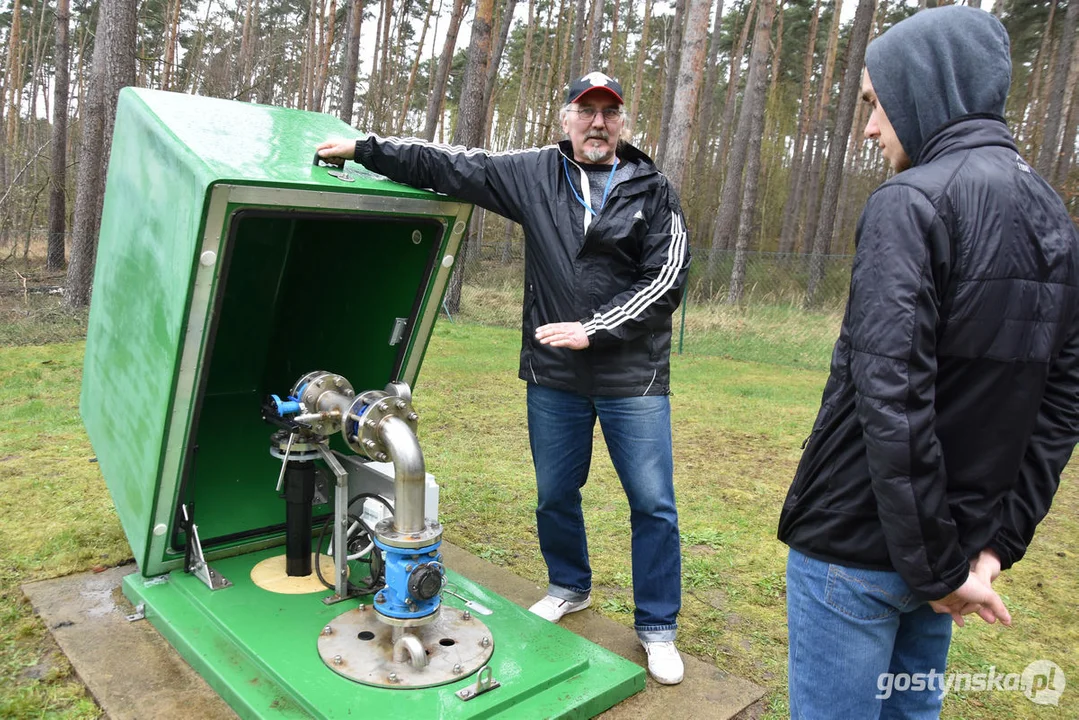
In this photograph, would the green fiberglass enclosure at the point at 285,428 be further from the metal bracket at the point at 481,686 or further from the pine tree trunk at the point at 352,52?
the pine tree trunk at the point at 352,52

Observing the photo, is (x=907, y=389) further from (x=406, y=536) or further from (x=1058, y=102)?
(x=1058, y=102)

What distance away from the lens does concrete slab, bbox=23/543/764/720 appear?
2.31 meters

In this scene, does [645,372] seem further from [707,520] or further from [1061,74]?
[1061,74]

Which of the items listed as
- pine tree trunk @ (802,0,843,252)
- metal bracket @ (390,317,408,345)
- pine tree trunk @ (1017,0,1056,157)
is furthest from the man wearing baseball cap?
pine tree trunk @ (1017,0,1056,157)

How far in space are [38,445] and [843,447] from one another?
4.89 metres

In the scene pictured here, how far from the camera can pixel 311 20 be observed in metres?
22.7

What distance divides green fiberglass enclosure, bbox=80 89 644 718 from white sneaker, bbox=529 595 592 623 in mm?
175

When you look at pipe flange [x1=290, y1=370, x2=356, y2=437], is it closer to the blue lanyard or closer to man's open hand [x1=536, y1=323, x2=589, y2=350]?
man's open hand [x1=536, y1=323, x2=589, y2=350]

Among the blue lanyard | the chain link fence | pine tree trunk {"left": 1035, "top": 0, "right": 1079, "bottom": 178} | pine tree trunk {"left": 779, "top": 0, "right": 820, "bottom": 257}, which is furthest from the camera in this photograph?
pine tree trunk {"left": 779, "top": 0, "right": 820, "bottom": 257}

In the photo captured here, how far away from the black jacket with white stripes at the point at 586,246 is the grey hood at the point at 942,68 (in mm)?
1155

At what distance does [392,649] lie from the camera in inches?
95.1

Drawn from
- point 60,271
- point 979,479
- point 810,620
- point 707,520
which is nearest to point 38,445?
point 707,520

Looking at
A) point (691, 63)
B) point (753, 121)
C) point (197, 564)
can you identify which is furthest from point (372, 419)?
point (753, 121)

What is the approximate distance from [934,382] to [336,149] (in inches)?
71.9
